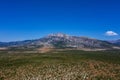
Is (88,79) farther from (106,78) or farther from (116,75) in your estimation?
(116,75)

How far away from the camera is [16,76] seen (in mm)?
156750

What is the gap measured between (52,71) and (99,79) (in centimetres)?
Answer: 3949

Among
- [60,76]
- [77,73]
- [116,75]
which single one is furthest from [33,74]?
[116,75]

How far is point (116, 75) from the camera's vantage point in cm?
16450

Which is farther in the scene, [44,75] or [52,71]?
[52,71]

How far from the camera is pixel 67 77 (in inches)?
6004

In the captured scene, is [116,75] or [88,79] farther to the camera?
[116,75]

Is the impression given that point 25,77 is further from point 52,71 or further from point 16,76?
point 52,71

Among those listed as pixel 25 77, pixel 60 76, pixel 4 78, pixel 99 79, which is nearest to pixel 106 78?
pixel 99 79

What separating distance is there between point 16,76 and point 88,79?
1934 inches

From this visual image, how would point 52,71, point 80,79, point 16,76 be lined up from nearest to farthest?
point 80,79 → point 16,76 → point 52,71

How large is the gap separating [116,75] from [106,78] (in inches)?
606

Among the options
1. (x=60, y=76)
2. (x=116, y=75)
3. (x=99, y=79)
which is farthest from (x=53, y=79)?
(x=116, y=75)

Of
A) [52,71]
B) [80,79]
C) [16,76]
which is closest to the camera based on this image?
[80,79]
